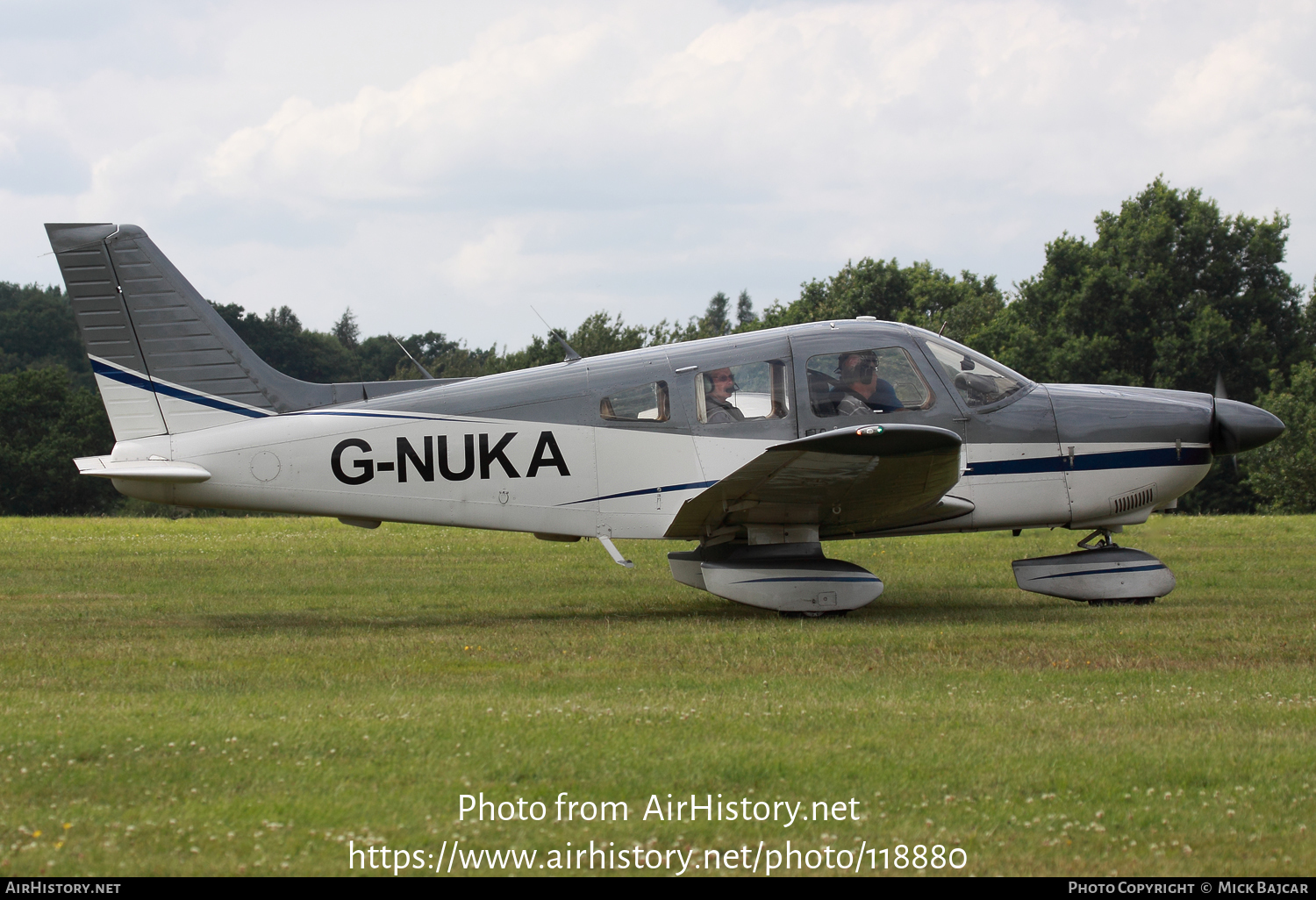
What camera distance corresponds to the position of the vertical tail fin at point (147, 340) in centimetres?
1073

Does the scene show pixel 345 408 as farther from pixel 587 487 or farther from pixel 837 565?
pixel 837 565

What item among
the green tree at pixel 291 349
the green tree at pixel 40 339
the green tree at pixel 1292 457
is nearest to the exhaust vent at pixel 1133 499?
the green tree at pixel 1292 457

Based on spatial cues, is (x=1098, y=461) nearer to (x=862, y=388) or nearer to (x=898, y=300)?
(x=862, y=388)

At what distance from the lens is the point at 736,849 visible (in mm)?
4484

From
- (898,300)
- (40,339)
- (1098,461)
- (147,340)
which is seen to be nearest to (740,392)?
(1098,461)

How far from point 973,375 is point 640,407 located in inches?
126

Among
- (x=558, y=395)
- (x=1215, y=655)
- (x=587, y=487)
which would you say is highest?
(x=558, y=395)

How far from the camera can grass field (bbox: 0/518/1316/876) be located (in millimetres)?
4617

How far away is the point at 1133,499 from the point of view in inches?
449

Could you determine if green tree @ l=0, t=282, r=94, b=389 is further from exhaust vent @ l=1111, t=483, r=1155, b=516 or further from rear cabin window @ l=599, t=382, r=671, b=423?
exhaust vent @ l=1111, t=483, r=1155, b=516
